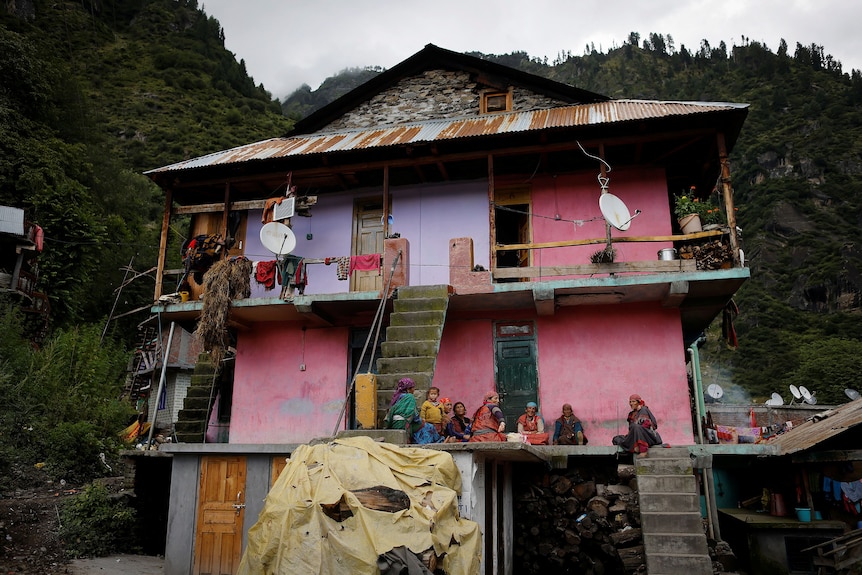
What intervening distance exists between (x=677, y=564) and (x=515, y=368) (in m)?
4.83

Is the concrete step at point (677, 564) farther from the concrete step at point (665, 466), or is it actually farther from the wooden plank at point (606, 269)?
the wooden plank at point (606, 269)

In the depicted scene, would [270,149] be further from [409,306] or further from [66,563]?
[66,563]

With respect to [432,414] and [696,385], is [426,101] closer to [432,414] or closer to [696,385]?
[432,414]

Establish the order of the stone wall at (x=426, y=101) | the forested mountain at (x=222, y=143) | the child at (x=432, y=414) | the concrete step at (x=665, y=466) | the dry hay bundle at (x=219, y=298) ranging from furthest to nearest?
the forested mountain at (x=222, y=143), the stone wall at (x=426, y=101), the dry hay bundle at (x=219, y=298), the child at (x=432, y=414), the concrete step at (x=665, y=466)

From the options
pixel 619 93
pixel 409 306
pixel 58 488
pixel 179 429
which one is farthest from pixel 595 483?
pixel 619 93

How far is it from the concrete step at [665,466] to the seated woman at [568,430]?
5.80ft

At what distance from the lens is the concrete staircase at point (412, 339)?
10383 mm

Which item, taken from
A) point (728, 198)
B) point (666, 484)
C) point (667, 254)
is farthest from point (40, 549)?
point (728, 198)

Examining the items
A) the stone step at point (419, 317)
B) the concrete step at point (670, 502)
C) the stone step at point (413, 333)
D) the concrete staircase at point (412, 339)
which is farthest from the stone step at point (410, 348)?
the concrete step at point (670, 502)

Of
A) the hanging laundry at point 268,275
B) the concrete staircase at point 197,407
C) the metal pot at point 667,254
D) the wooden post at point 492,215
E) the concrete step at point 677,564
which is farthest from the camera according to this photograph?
the concrete staircase at point 197,407

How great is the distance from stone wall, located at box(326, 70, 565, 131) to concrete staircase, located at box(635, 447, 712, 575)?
8.70 metres

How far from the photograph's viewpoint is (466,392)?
41.5 feet

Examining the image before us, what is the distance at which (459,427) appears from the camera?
10.8 m

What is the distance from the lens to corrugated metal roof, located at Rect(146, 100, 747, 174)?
12070 millimetres
